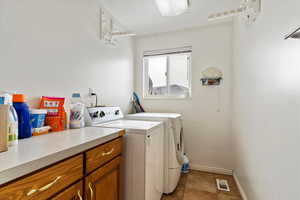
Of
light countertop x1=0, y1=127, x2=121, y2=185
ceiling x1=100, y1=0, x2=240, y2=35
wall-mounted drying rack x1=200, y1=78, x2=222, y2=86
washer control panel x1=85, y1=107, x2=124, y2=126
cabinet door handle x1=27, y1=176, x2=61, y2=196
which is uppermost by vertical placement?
ceiling x1=100, y1=0, x2=240, y2=35

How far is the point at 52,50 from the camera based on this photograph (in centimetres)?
130

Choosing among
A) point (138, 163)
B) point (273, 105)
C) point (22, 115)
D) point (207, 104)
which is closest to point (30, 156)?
point (22, 115)

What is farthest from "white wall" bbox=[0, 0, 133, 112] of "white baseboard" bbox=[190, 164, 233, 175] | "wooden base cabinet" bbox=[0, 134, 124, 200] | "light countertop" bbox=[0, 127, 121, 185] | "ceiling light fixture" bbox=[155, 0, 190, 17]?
"white baseboard" bbox=[190, 164, 233, 175]

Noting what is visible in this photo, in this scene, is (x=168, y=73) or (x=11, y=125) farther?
(x=168, y=73)

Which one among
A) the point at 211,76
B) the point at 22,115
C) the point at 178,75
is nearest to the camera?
the point at 22,115

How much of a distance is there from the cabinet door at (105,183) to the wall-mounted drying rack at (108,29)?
160 cm

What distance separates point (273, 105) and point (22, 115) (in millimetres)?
1790

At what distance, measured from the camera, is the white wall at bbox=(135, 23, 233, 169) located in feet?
8.01

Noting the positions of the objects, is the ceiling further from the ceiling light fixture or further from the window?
the window

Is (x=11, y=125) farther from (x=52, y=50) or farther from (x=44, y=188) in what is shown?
(x=52, y=50)

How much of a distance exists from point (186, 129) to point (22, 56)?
96.6 inches

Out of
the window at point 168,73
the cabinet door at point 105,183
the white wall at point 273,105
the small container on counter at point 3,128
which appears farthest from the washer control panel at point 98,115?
the white wall at point 273,105

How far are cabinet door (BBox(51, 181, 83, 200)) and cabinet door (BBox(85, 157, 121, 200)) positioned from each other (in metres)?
0.05

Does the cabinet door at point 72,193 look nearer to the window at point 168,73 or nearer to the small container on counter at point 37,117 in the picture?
the small container on counter at point 37,117
